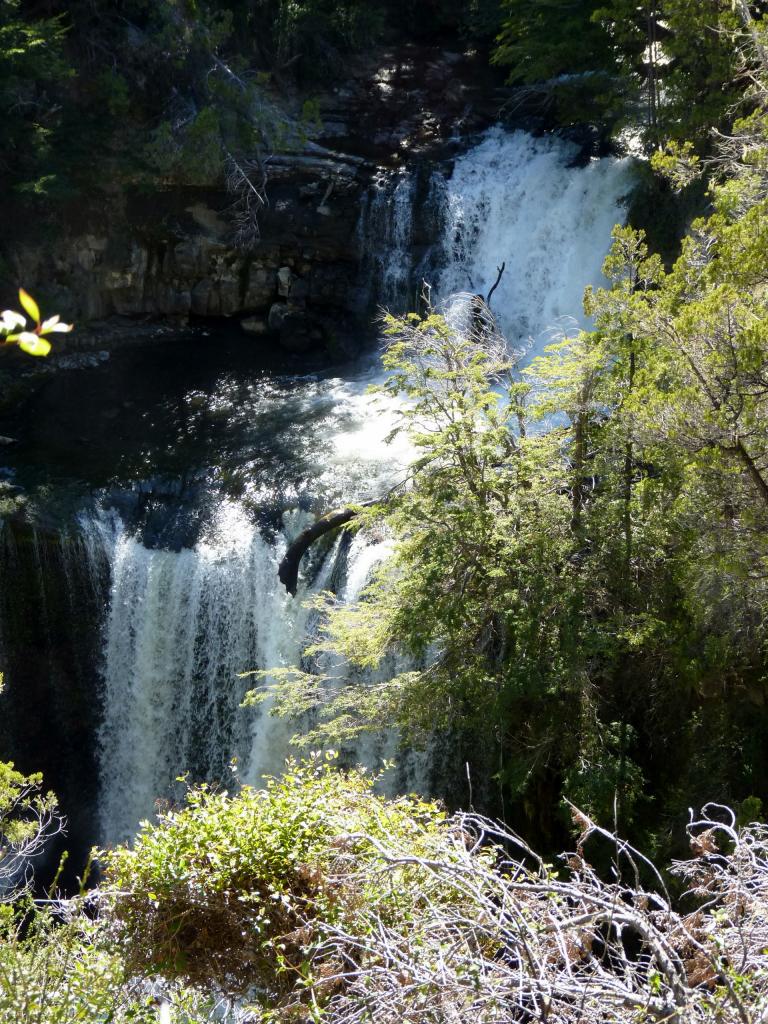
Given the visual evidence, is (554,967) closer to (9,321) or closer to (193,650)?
(9,321)

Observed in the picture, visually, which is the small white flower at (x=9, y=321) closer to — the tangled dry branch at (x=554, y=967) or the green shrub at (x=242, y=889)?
the tangled dry branch at (x=554, y=967)

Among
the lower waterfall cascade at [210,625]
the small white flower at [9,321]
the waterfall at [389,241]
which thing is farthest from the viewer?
the waterfall at [389,241]

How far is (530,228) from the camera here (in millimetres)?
16562

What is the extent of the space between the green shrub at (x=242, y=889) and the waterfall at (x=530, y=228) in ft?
37.6

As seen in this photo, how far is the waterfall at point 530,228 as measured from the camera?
52.2 feet

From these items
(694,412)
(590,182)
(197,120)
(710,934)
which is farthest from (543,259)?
(710,934)

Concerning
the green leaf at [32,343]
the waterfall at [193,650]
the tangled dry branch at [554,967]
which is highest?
the green leaf at [32,343]

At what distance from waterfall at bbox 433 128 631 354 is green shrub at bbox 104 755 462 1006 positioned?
1145 cm

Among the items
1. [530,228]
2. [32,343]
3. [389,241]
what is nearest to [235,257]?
[389,241]

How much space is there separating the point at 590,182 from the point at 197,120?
660 centimetres

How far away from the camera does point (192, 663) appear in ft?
39.1

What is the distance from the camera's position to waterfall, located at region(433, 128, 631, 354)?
15922mm

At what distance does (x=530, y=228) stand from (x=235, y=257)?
532cm

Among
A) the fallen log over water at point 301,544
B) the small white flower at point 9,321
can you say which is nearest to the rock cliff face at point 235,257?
the fallen log over water at point 301,544
